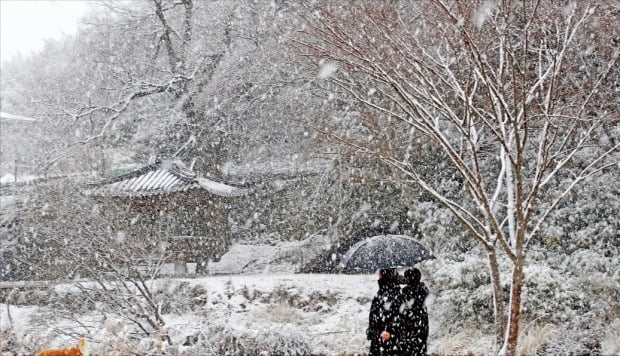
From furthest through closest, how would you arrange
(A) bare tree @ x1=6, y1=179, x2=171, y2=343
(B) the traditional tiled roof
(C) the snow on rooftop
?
1. (C) the snow on rooftop
2. (B) the traditional tiled roof
3. (A) bare tree @ x1=6, y1=179, x2=171, y2=343

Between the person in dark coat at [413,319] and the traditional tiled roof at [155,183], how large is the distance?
686cm

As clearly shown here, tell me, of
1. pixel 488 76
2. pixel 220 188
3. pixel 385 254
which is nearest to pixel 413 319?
pixel 385 254

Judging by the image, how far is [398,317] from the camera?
14.2ft

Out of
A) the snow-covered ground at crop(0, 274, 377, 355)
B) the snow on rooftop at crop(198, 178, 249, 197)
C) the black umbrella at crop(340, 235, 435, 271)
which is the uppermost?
the snow on rooftop at crop(198, 178, 249, 197)

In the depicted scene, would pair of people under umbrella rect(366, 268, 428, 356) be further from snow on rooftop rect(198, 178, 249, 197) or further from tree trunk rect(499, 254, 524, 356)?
snow on rooftop rect(198, 178, 249, 197)

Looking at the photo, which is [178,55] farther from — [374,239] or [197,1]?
[374,239]

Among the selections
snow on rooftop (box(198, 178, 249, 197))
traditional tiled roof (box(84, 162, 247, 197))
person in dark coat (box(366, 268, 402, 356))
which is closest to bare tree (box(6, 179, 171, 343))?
traditional tiled roof (box(84, 162, 247, 197))

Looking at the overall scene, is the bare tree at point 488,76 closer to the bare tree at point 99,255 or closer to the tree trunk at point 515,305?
the tree trunk at point 515,305

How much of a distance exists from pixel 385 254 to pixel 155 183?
20.2 ft

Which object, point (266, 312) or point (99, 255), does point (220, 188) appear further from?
point (99, 255)

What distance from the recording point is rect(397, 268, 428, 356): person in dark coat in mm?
4371

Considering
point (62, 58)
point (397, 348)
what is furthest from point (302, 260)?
point (62, 58)

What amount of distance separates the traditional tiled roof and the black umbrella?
211 inches

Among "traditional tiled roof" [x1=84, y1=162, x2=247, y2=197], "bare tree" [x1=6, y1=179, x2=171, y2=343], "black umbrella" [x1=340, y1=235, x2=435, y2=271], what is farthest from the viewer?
"traditional tiled roof" [x1=84, y1=162, x2=247, y2=197]
